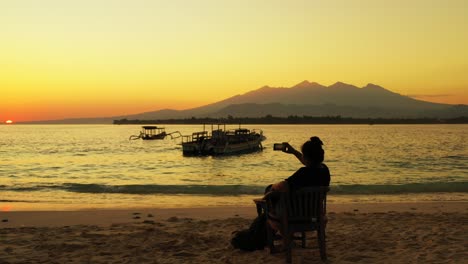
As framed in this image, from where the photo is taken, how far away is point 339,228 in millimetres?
8820

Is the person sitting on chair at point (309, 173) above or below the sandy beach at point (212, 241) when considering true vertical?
above

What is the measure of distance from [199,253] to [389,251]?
2705mm

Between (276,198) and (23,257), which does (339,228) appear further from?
(23,257)

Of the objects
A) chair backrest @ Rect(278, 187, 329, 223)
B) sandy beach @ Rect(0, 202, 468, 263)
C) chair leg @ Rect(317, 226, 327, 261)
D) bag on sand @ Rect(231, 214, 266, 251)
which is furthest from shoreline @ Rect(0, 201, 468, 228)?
chair backrest @ Rect(278, 187, 329, 223)

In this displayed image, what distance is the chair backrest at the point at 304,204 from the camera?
5.80 metres

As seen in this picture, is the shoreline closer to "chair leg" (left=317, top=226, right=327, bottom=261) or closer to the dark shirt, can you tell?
"chair leg" (left=317, top=226, right=327, bottom=261)

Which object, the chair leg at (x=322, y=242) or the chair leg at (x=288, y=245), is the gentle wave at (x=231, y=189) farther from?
the chair leg at (x=288, y=245)

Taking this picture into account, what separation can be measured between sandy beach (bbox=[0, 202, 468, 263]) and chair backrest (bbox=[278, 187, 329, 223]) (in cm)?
77

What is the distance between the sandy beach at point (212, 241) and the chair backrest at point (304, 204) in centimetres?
77

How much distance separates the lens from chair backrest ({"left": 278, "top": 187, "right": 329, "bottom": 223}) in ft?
19.0

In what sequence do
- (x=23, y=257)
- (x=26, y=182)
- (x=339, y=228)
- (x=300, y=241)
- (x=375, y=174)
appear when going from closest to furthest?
(x=23, y=257), (x=300, y=241), (x=339, y=228), (x=26, y=182), (x=375, y=174)

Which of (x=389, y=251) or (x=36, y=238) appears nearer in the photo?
(x=389, y=251)

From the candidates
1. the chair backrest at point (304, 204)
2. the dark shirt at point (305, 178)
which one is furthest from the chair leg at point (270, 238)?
the dark shirt at point (305, 178)

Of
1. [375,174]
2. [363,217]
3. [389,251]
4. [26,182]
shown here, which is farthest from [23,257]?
[375,174]
